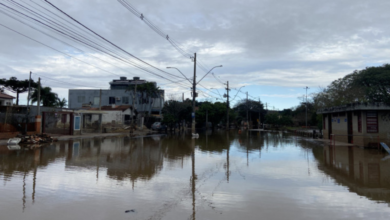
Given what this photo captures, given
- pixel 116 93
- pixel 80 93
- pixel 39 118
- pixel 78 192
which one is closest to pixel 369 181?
pixel 78 192

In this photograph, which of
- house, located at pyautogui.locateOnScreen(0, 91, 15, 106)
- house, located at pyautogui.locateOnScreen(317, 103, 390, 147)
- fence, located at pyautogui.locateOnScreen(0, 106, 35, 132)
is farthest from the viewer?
house, located at pyautogui.locateOnScreen(0, 91, 15, 106)

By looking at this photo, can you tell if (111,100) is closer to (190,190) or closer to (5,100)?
(5,100)

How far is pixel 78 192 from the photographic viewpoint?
8406 mm

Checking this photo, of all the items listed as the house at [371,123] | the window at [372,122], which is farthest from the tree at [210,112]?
the window at [372,122]

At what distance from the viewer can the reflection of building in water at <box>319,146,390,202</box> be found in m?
8.91

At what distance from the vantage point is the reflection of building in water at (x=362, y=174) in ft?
29.2

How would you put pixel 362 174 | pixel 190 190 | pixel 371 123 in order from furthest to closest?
1. pixel 371 123
2. pixel 362 174
3. pixel 190 190

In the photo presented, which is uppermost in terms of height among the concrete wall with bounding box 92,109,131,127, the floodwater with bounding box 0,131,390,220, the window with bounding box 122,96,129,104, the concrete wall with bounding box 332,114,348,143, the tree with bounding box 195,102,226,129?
the window with bounding box 122,96,129,104

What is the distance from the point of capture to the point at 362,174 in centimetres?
1166

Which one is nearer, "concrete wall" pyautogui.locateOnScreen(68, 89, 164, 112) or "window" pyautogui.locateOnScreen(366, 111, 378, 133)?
"window" pyautogui.locateOnScreen(366, 111, 378, 133)

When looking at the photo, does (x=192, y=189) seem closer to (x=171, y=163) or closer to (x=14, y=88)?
(x=171, y=163)

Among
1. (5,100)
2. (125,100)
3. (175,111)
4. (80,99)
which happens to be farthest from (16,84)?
(175,111)

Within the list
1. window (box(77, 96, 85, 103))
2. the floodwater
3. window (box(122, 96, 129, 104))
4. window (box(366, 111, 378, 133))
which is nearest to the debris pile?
the floodwater

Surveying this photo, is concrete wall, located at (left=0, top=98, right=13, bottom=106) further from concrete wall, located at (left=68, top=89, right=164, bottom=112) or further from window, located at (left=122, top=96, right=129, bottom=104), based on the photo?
window, located at (left=122, top=96, right=129, bottom=104)
